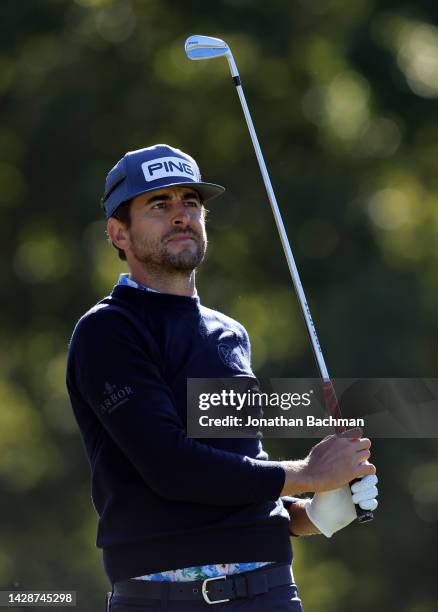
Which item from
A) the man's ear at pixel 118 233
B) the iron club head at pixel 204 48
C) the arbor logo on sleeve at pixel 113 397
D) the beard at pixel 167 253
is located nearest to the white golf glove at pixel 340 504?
the arbor logo on sleeve at pixel 113 397

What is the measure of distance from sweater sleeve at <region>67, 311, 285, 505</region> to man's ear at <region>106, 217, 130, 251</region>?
36cm

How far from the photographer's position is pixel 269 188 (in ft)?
12.1

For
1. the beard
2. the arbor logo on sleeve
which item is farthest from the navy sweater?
the beard

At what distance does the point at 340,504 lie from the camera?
3.35m

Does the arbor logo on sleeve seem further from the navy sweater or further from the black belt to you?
the black belt

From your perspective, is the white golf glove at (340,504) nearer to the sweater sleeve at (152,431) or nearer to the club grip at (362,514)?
the club grip at (362,514)

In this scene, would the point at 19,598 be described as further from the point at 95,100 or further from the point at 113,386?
the point at 95,100

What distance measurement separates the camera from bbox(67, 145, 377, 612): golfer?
10.4 feet

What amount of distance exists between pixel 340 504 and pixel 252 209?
812 centimetres

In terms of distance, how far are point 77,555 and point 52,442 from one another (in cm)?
92

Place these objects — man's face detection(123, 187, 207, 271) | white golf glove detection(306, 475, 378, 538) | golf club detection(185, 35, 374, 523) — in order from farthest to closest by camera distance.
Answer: man's face detection(123, 187, 207, 271) → golf club detection(185, 35, 374, 523) → white golf glove detection(306, 475, 378, 538)

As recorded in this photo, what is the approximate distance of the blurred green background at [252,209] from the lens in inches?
434

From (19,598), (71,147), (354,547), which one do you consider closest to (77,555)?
(354,547)

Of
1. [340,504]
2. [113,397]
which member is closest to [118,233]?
[113,397]
